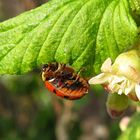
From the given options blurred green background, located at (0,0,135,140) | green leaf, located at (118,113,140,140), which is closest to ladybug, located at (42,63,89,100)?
green leaf, located at (118,113,140,140)

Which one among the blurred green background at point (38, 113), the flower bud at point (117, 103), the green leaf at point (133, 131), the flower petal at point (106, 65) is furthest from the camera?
the blurred green background at point (38, 113)

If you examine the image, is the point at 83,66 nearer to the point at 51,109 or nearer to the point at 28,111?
the point at 51,109

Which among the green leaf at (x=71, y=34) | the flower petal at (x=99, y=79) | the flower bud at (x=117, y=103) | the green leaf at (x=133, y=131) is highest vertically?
the green leaf at (x=71, y=34)

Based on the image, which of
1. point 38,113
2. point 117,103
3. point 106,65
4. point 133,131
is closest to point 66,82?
point 117,103

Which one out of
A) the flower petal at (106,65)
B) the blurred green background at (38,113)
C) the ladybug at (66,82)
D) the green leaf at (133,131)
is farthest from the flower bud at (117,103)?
the blurred green background at (38,113)

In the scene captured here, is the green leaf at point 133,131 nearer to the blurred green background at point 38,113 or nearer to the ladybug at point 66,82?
the ladybug at point 66,82

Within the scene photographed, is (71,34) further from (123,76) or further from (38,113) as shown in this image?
(38,113)

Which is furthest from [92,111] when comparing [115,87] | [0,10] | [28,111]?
[115,87]
